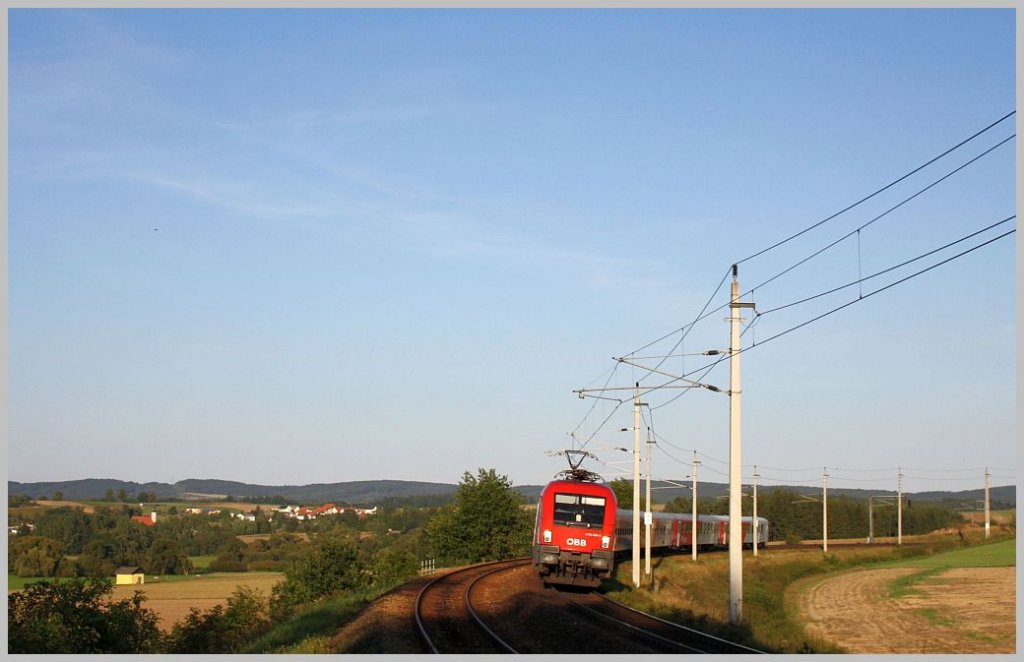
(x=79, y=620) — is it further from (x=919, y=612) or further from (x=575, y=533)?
(x=919, y=612)

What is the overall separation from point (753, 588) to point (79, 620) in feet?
86.7

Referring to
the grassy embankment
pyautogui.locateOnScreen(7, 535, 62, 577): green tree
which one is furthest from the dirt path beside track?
pyautogui.locateOnScreen(7, 535, 62, 577): green tree

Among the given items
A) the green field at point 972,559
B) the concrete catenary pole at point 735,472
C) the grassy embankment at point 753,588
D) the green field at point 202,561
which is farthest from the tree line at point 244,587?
the green field at point 972,559

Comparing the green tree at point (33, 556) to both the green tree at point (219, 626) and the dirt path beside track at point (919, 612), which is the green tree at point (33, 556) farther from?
the dirt path beside track at point (919, 612)

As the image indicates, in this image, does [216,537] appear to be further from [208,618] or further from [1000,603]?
[1000,603]

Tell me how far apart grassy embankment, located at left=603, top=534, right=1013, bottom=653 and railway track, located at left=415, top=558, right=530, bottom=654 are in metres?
5.39

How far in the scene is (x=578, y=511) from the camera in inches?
1304

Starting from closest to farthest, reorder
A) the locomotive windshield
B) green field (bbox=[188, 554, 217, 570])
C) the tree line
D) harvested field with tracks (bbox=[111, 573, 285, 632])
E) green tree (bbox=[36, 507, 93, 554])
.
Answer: the tree line, the locomotive windshield, harvested field with tracks (bbox=[111, 573, 285, 632]), green tree (bbox=[36, 507, 93, 554]), green field (bbox=[188, 554, 217, 570])

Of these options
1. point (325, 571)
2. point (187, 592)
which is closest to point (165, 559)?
point (187, 592)

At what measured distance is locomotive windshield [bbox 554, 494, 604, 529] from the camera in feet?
108

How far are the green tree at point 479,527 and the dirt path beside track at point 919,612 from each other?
2319cm

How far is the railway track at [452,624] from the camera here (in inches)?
779

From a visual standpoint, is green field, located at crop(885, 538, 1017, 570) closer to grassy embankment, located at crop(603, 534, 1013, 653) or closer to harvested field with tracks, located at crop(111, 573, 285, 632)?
grassy embankment, located at crop(603, 534, 1013, 653)

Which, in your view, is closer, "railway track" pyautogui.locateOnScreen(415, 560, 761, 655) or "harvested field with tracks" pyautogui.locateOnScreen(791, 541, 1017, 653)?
"railway track" pyautogui.locateOnScreen(415, 560, 761, 655)
